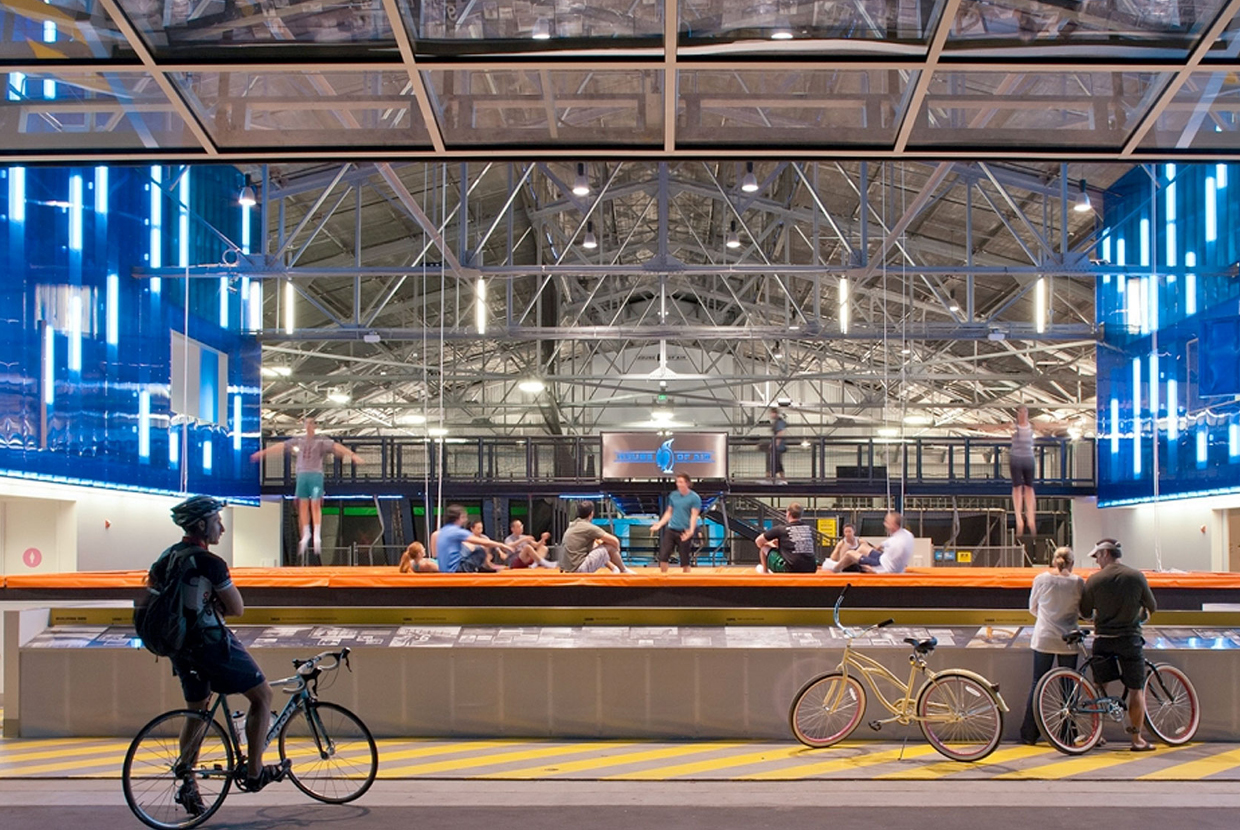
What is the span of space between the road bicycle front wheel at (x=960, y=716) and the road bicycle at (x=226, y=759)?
4373mm

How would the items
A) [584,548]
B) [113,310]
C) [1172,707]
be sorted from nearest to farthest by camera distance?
[1172,707]
[584,548]
[113,310]

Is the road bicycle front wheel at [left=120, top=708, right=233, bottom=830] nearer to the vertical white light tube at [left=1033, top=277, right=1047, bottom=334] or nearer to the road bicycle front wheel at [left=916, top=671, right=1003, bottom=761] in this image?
the road bicycle front wheel at [left=916, top=671, right=1003, bottom=761]

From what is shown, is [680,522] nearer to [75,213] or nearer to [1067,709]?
[1067,709]

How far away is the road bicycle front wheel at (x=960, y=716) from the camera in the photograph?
919 cm

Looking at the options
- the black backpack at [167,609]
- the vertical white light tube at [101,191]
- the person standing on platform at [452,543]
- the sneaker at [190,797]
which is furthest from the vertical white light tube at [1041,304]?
the sneaker at [190,797]

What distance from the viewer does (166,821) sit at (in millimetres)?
7039

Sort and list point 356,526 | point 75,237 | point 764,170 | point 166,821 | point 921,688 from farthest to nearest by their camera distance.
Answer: point 356,526 → point 764,170 → point 75,237 → point 921,688 → point 166,821

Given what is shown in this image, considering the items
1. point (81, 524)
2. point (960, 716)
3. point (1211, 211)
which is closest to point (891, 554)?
point (960, 716)

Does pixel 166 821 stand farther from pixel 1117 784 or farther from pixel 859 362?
pixel 859 362

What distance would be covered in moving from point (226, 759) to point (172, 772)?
314mm

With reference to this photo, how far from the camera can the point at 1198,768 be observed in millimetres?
9023

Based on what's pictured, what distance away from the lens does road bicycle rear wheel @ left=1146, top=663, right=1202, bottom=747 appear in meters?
9.99

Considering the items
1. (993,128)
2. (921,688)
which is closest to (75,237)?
(921,688)

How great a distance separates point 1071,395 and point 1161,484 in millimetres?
21419
